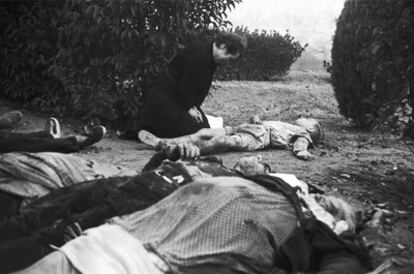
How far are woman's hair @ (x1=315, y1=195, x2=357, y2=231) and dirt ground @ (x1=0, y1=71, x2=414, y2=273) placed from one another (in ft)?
0.53

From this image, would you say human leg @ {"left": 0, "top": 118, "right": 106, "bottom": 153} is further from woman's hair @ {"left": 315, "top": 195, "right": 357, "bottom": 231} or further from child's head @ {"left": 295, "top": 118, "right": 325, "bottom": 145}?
child's head @ {"left": 295, "top": 118, "right": 325, "bottom": 145}

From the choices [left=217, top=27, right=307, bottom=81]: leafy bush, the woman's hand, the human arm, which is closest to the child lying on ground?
the woman's hand

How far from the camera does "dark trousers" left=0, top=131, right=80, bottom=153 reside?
4.77 metres

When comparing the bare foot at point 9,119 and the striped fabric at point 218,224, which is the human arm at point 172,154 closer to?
the striped fabric at point 218,224

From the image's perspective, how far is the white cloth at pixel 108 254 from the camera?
3018 mm

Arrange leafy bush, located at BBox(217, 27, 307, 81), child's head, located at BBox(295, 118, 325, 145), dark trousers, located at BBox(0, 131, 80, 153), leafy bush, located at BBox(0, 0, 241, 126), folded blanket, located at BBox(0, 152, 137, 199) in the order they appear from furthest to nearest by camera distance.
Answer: leafy bush, located at BBox(217, 27, 307, 81), leafy bush, located at BBox(0, 0, 241, 126), child's head, located at BBox(295, 118, 325, 145), dark trousers, located at BBox(0, 131, 80, 153), folded blanket, located at BBox(0, 152, 137, 199)

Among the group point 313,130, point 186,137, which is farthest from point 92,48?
point 313,130

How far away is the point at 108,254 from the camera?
10.2ft

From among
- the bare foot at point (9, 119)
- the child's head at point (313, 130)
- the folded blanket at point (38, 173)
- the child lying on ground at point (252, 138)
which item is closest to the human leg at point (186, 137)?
the child lying on ground at point (252, 138)

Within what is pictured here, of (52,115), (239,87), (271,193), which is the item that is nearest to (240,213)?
(271,193)

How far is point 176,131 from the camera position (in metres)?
7.27

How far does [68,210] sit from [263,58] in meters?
11.9

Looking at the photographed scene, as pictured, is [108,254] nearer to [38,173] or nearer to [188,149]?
[38,173]

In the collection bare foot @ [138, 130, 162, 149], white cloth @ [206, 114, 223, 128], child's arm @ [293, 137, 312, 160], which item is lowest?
bare foot @ [138, 130, 162, 149]
